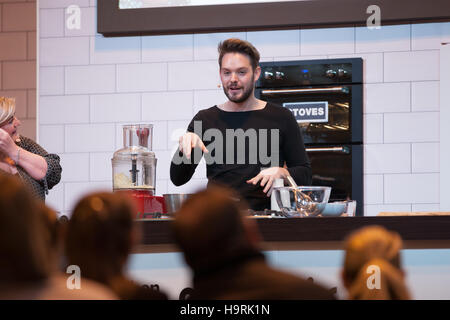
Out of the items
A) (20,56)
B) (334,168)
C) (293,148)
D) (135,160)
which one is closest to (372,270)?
(135,160)

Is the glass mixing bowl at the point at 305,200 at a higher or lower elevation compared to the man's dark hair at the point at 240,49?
lower

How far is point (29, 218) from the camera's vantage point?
2.56 feet

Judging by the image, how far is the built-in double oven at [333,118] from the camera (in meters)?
3.93

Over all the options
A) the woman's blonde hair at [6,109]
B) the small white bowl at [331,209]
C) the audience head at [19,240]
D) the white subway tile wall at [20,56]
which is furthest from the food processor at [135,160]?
the white subway tile wall at [20,56]

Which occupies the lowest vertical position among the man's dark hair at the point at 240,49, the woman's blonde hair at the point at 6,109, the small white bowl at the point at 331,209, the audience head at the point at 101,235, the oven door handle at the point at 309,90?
the small white bowl at the point at 331,209

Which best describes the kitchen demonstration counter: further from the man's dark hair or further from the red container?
the man's dark hair

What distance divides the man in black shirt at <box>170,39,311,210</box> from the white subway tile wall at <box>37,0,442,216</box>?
3.19 ft

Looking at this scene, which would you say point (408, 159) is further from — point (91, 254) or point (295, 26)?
point (91, 254)

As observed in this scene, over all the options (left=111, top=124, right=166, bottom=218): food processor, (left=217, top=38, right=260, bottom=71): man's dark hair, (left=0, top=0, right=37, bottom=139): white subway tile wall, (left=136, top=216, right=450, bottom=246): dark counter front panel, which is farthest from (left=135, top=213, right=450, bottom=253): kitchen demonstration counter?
(left=0, top=0, right=37, bottom=139): white subway tile wall

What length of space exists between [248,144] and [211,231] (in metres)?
2.30

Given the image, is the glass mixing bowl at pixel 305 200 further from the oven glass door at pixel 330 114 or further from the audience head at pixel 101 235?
the oven glass door at pixel 330 114

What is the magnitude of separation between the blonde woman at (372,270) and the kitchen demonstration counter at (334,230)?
89 cm

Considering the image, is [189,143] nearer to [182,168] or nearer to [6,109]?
[182,168]

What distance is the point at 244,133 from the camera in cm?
310
